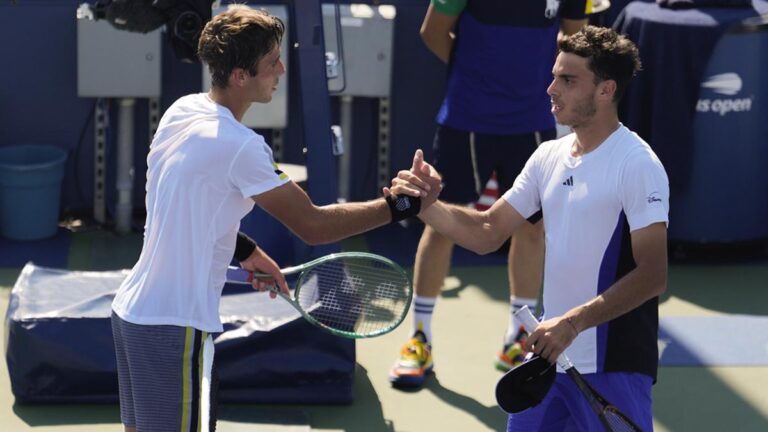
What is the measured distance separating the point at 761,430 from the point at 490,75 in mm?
2058

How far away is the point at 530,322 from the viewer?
160 inches

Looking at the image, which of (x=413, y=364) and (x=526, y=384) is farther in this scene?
(x=413, y=364)

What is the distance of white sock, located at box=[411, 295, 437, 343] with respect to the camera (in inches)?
252

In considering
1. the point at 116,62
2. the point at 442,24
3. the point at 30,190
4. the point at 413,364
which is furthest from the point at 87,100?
the point at 413,364

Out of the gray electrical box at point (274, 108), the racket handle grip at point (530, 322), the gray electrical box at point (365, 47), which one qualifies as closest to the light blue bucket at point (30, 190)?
the gray electrical box at point (274, 108)

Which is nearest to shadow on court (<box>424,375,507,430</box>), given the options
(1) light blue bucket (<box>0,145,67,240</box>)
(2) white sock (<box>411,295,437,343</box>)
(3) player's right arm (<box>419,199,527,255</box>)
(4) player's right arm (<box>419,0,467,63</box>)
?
(2) white sock (<box>411,295,437,343</box>)

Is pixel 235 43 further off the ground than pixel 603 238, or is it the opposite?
pixel 235 43

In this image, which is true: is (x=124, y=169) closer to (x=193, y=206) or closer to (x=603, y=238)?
(x=193, y=206)

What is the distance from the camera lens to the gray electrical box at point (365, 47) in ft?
27.3

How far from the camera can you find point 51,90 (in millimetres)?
8500

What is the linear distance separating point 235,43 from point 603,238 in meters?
1.26

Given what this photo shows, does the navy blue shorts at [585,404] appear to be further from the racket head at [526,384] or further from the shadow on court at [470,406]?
the shadow on court at [470,406]

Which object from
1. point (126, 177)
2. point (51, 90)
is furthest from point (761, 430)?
point (51, 90)

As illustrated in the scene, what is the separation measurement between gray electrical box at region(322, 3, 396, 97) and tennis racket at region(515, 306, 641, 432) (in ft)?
14.4
